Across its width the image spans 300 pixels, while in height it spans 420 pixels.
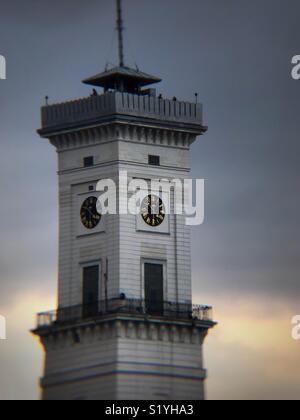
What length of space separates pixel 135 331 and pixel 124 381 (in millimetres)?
3182

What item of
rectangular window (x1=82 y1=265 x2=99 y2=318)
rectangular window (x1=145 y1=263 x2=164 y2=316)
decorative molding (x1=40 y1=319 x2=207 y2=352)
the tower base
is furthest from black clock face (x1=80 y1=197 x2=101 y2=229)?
decorative molding (x1=40 y1=319 x2=207 y2=352)

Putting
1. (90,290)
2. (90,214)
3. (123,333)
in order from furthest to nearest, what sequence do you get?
(90,214)
(90,290)
(123,333)

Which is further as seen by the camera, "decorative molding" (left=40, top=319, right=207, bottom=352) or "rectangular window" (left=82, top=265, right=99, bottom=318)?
"rectangular window" (left=82, top=265, right=99, bottom=318)

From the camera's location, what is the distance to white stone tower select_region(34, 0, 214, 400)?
19588cm

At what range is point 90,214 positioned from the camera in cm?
19950

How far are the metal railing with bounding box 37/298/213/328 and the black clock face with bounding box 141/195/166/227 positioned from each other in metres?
5.03

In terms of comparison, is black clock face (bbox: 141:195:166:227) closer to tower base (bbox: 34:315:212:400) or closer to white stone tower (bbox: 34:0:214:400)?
white stone tower (bbox: 34:0:214:400)

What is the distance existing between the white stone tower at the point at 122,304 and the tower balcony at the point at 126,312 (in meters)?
0.06

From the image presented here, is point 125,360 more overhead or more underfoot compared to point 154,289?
more underfoot

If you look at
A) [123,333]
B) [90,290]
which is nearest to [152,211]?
[90,290]

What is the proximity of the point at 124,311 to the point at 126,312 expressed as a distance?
0.13 metres

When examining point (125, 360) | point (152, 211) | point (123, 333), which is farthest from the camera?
point (152, 211)

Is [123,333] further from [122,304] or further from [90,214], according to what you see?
[90,214]
